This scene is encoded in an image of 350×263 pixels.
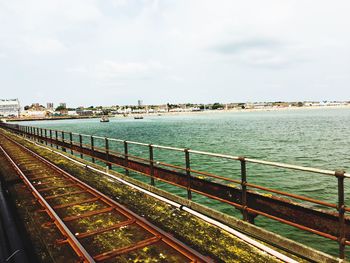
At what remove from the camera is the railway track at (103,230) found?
4.70 meters

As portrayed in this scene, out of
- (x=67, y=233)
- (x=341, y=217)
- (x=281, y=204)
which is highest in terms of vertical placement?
(x=341, y=217)

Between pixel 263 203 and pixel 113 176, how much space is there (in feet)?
22.2

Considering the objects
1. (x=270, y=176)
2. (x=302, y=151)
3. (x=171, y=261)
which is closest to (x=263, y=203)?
(x=171, y=261)

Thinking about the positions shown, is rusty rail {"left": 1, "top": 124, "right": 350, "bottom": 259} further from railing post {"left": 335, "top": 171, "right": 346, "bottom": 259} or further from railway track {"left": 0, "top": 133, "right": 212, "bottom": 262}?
railway track {"left": 0, "top": 133, "right": 212, "bottom": 262}

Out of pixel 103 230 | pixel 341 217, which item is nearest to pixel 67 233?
pixel 103 230

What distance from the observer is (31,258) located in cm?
284

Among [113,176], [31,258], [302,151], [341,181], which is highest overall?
[341,181]

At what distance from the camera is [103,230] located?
226 inches

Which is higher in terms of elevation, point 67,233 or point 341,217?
point 341,217

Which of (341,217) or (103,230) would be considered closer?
(341,217)

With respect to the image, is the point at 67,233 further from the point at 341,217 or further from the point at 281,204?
the point at 341,217

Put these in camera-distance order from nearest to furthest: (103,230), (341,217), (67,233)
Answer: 1. (341,217)
2. (67,233)
3. (103,230)

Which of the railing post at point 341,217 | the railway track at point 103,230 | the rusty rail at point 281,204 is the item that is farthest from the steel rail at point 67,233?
the railing post at point 341,217

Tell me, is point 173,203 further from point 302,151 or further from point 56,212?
point 302,151
